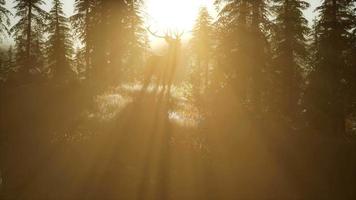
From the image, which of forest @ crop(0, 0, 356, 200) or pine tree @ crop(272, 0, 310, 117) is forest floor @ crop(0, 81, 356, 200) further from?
pine tree @ crop(272, 0, 310, 117)

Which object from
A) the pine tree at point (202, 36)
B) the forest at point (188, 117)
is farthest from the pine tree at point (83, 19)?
the pine tree at point (202, 36)

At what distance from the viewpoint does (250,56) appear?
24734mm

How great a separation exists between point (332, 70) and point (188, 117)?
45.3 feet

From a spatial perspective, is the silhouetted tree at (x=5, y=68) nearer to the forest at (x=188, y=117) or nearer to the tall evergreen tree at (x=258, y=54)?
the forest at (x=188, y=117)

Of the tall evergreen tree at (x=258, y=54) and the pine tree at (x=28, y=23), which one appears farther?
the pine tree at (x=28, y=23)

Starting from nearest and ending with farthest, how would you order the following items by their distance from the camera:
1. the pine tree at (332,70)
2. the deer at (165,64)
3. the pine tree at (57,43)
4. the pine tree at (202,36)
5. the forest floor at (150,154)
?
the forest floor at (150,154) < the pine tree at (332,70) < the deer at (165,64) < the pine tree at (57,43) < the pine tree at (202,36)

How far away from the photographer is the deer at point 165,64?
32125 millimetres

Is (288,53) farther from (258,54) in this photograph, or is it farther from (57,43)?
(57,43)

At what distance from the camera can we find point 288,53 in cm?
3269

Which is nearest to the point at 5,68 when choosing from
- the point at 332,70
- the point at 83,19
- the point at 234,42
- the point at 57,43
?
the point at 57,43

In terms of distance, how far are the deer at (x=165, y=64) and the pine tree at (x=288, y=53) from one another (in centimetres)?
777

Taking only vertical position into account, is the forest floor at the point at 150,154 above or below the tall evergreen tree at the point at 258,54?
below

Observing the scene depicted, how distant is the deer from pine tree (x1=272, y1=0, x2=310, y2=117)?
7.77m

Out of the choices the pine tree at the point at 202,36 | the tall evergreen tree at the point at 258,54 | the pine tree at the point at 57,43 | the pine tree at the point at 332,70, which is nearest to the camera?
the tall evergreen tree at the point at 258,54
